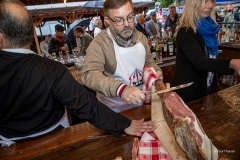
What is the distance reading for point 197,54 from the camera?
1718 mm

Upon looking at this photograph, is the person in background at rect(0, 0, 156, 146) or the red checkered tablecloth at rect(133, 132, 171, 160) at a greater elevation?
the person in background at rect(0, 0, 156, 146)

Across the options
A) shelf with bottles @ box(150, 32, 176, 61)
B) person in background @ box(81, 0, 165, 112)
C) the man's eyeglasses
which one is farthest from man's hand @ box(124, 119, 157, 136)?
shelf with bottles @ box(150, 32, 176, 61)

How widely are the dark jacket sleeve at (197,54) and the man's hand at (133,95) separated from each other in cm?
69

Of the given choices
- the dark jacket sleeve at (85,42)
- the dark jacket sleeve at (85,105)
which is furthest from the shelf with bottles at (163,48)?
the dark jacket sleeve at (85,105)

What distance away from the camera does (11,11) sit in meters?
1.09

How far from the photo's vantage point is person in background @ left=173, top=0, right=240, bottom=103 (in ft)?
5.64

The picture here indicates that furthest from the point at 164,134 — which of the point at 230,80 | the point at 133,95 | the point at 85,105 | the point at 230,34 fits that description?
the point at 230,34

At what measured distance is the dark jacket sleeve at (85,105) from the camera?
3.97 ft

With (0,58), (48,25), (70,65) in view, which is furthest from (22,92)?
(48,25)

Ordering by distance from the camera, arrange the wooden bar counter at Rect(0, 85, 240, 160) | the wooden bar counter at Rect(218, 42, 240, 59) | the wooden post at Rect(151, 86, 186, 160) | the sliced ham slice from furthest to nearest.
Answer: the wooden bar counter at Rect(218, 42, 240, 59) < the wooden bar counter at Rect(0, 85, 240, 160) < the wooden post at Rect(151, 86, 186, 160) < the sliced ham slice

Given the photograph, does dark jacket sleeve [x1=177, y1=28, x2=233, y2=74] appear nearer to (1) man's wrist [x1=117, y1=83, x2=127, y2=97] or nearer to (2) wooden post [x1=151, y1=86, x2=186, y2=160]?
(2) wooden post [x1=151, y1=86, x2=186, y2=160]

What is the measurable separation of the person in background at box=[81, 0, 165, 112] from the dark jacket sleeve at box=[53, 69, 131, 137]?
0.16m

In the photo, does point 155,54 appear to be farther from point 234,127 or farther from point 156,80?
point 234,127

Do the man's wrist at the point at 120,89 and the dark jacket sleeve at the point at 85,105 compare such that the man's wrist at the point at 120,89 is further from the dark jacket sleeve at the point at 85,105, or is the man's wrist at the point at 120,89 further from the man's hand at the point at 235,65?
the man's hand at the point at 235,65
